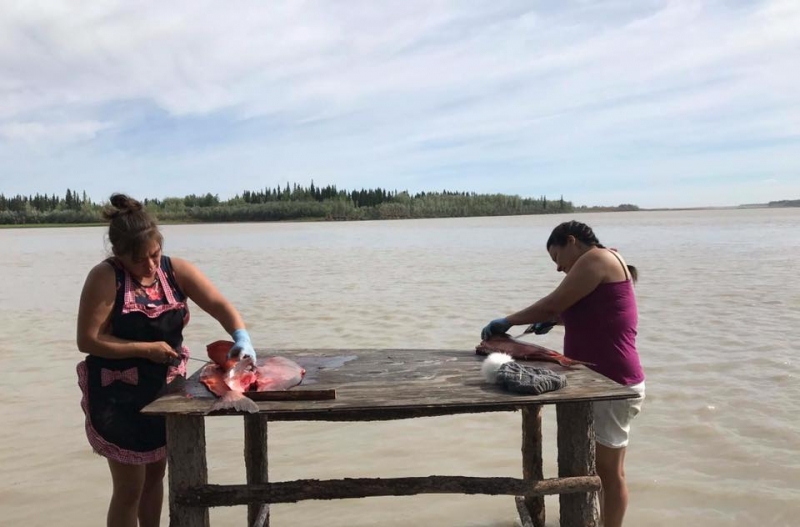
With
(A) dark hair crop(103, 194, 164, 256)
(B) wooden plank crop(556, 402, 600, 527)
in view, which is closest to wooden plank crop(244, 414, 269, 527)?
(A) dark hair crop(103, 194, 164, 256)

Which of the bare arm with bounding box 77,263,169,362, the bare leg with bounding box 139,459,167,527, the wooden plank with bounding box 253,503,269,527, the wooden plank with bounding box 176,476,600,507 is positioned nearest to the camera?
the bare arm with bounding box 77,263,169,362

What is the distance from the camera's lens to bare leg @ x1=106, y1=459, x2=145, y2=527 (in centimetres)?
319

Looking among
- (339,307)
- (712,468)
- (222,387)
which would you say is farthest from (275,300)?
(222,387)

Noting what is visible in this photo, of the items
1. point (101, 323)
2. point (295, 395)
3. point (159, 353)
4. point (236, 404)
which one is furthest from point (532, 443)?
point (101, 323)

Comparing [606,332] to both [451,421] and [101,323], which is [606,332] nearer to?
[101,323]

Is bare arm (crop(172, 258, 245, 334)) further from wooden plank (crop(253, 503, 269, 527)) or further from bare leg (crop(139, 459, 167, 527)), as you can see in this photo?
wooden plank (crop(253, 503, 269, 527))

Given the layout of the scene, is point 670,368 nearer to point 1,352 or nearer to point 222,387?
→ point 222,387

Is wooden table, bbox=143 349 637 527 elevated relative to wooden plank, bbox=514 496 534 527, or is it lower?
elevated

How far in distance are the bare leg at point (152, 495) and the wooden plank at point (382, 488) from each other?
54cm

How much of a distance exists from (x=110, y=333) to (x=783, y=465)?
5065 millimetres

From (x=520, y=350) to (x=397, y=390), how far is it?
3.30 ft

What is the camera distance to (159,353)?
313 cm

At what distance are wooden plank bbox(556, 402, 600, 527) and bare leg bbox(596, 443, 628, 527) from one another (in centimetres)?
41

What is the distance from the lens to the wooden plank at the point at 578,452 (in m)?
3.19
